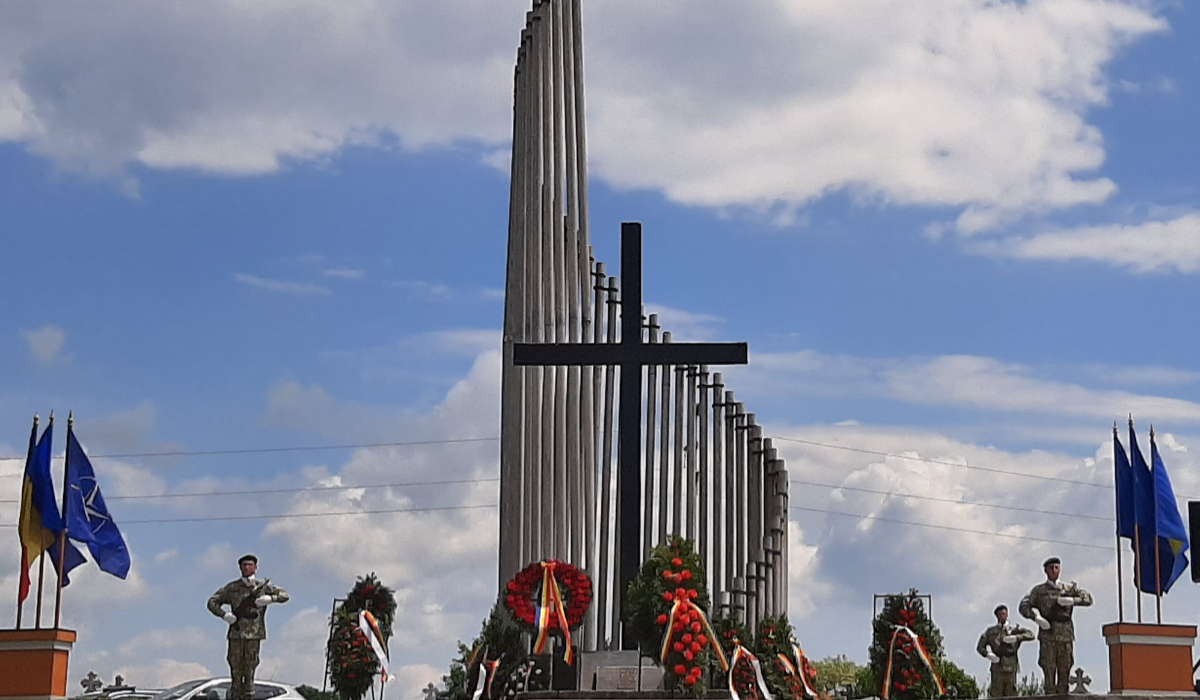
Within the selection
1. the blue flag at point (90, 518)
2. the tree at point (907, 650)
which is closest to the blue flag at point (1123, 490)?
the tree at point (907, 650)

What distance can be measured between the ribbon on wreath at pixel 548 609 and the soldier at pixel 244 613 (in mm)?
3064

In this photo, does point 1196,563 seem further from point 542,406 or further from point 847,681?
point 847,681

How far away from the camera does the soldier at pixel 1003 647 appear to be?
21938 millimetres

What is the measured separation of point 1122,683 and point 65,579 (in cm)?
1303

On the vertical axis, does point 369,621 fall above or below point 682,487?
below

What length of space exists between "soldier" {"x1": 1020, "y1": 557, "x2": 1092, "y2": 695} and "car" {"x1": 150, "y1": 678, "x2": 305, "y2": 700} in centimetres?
960

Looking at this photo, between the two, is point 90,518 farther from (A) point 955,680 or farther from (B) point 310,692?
(A) point 955,680

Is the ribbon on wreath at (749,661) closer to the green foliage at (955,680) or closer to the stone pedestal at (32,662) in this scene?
the green foliage at (955,680)

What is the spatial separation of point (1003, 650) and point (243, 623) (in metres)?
9.46

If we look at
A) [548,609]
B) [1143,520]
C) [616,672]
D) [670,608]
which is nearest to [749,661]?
[670,608]

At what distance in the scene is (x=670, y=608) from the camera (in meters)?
19.0

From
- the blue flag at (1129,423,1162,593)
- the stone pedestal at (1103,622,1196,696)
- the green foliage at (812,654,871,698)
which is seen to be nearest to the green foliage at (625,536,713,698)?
the stone pedestal at (1103,622,1196,696)

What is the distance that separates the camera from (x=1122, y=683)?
2028cm

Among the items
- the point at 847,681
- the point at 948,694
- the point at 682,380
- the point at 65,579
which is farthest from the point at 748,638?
the point at 847,681
